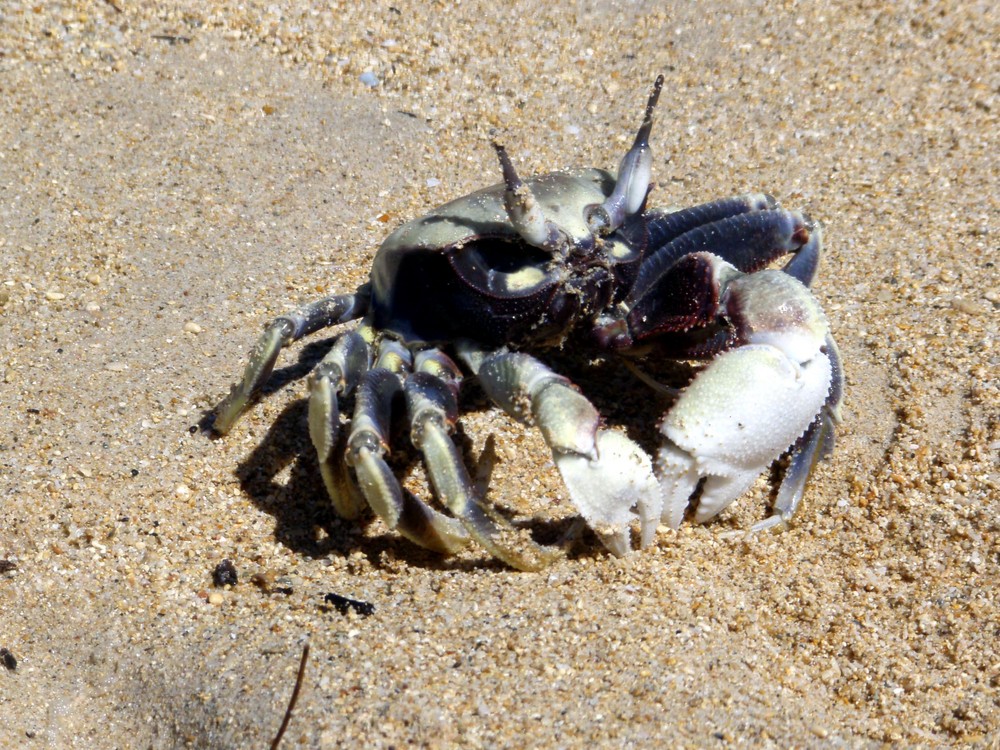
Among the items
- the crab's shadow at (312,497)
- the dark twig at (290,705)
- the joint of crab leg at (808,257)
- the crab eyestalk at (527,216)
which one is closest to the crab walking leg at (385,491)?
the crab's shadow at (312,497)

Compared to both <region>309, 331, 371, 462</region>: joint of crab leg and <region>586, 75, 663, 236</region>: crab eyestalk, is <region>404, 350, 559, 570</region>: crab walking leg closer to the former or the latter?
<region>309, 331, 371, 462</region>: joint of crab leg

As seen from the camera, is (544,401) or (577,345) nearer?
(544,401)

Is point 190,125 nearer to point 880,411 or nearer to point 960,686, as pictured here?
point 880,411

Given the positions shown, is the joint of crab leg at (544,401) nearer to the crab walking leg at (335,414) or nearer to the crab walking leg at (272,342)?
the crab walking leg at (335,414)

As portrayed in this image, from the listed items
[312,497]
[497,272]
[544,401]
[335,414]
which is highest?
[497,272]

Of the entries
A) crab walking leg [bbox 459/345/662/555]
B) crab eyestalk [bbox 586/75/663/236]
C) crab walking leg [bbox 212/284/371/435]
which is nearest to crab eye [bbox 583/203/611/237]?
crab eyestalk [bbox 586/75/663/236]

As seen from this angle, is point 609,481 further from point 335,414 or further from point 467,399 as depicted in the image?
point 467,399

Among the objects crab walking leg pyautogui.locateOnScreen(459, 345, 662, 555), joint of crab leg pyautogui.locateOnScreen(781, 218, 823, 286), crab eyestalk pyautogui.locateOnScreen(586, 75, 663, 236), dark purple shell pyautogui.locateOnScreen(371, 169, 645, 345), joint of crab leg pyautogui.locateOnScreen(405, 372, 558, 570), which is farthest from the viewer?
joint of crab leg pyautogui.locateOnScreen(781, 218, 823, 286)

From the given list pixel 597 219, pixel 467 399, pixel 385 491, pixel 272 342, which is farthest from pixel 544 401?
pixel 272 342
